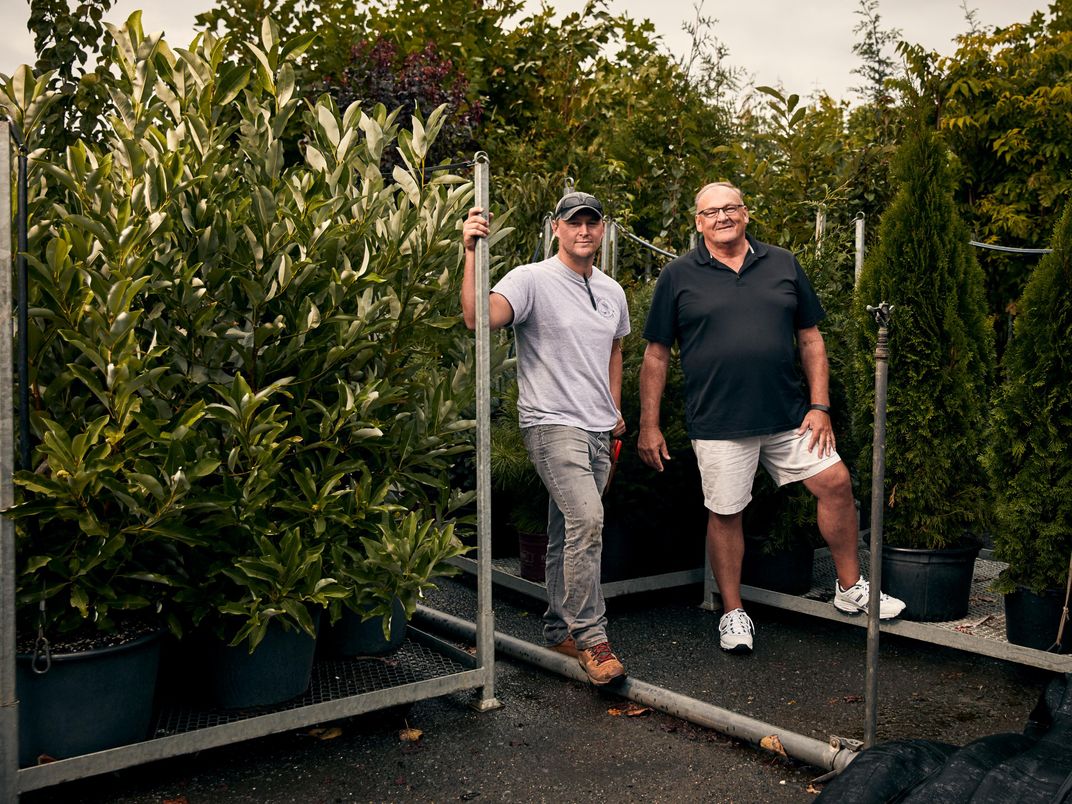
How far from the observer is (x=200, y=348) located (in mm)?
3471

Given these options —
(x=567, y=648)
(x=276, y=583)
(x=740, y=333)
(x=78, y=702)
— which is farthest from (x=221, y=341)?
(x=740, y=333)

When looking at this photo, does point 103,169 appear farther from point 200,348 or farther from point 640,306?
point 640,306

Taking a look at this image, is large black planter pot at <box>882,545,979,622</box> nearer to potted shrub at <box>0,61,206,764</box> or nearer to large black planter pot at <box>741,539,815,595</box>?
large black planter pot at <box>741,539,815,595</box>

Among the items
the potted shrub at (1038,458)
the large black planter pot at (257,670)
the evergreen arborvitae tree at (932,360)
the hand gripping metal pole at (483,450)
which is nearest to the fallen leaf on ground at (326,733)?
the large black planter pot at (257,670)

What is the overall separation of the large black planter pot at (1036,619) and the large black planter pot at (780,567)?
119 centimetres

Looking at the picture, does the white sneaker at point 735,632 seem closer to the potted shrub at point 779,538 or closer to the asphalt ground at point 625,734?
the asphalt ground at point 625,734

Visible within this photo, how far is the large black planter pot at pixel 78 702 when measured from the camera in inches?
124

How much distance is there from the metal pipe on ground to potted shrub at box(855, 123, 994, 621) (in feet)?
4.62

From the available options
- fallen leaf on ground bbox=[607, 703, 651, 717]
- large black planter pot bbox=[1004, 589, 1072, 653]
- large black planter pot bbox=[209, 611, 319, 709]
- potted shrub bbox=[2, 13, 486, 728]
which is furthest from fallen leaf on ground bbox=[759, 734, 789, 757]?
large black planter pot bbox=[209, 611, 319, 709]

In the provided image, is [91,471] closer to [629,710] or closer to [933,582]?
[629,710]

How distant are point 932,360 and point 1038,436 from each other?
1.96 feet

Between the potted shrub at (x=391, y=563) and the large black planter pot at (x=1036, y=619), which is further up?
the potted shrub at (x=391, y=563)

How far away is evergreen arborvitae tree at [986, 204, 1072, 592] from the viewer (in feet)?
14.2

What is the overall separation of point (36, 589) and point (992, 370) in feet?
13.9
